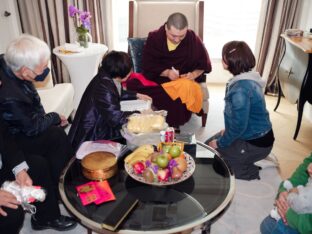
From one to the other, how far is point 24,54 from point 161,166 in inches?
33.7

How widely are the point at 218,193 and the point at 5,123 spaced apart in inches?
42.9

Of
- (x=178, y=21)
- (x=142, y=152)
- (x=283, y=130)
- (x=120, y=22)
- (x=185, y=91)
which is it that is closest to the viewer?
(x=142, y=152)

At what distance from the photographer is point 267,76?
11.7 feet

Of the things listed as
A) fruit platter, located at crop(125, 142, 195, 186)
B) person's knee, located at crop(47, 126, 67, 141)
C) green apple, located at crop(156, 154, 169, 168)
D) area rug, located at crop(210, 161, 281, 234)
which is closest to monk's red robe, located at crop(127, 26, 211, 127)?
area rug, located at crop(210, 161, 281, 234)

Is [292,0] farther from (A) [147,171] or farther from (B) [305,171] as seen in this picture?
(A) [147,171]

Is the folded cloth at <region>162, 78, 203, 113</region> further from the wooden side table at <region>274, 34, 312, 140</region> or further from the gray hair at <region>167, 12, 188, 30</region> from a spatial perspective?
the wooden side table at <region>274, 34, 312, 140</region>

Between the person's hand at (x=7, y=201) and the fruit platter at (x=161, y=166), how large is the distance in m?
0.49

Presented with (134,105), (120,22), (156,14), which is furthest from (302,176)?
(120,22)

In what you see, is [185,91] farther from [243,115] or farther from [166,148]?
[166,148]

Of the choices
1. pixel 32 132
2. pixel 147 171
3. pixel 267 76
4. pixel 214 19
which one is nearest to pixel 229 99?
pixel 147 171

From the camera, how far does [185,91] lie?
99.1 inches

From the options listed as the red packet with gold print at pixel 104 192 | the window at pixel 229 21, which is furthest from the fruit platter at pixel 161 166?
the window at pixel 229 21

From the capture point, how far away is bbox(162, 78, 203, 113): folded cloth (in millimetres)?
2525

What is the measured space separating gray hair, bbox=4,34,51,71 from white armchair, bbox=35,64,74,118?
73 centimetres
